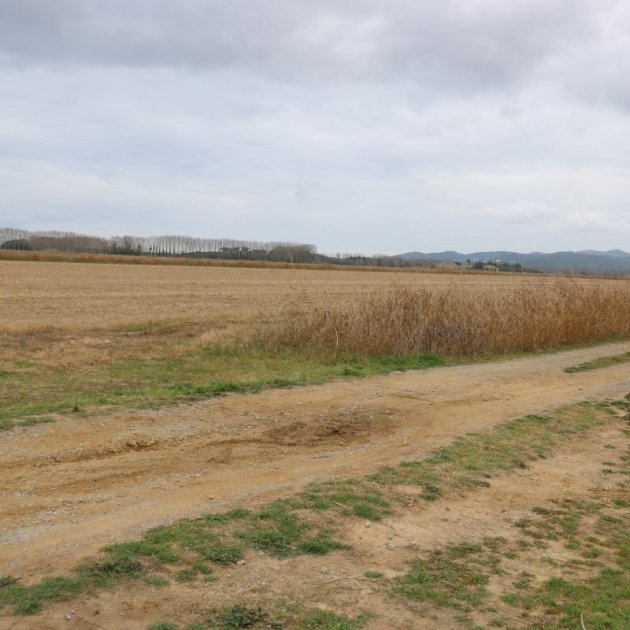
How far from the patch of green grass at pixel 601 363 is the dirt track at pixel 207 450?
2.20 metres

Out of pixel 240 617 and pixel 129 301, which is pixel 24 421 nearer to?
pixel 240 617

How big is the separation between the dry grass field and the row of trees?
6980 centimetres

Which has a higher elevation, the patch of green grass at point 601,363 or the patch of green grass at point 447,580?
the patch of green grass at point 601,363

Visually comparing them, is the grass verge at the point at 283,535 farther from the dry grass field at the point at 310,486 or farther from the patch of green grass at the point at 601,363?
the patch of green grass at the point at 601,363

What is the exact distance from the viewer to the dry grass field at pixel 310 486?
406cm

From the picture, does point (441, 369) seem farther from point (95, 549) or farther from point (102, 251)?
point (102, 251)

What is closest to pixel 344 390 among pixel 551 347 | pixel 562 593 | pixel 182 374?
pixel 182 374

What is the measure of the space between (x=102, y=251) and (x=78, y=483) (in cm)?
9340

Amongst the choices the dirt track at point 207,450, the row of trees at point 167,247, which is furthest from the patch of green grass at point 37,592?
the row of trees at point 167,247

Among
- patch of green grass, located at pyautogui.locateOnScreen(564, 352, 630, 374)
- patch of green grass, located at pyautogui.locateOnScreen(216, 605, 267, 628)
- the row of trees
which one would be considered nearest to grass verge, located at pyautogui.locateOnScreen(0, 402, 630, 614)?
patch of green grass, located at pyautogui.locateOnScreen(216, 605, 267, 628)

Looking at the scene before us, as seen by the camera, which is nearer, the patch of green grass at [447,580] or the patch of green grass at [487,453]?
the patch of green grass at [447,580]

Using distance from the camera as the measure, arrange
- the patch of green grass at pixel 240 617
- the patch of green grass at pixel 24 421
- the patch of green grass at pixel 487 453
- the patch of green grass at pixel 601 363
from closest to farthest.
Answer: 1. the patch of green grass at pixel 240 617
2. the patch of green grass at pixel 487 453
3. the patch of green grass at pixel 24 421
4. the patch of green grass at pixel 601 363

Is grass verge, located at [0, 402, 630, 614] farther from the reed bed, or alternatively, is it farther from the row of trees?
the row of trees

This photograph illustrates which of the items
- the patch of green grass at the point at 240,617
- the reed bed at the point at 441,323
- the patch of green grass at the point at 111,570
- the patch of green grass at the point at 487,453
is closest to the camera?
the patch of green grass at the point at 240,617
